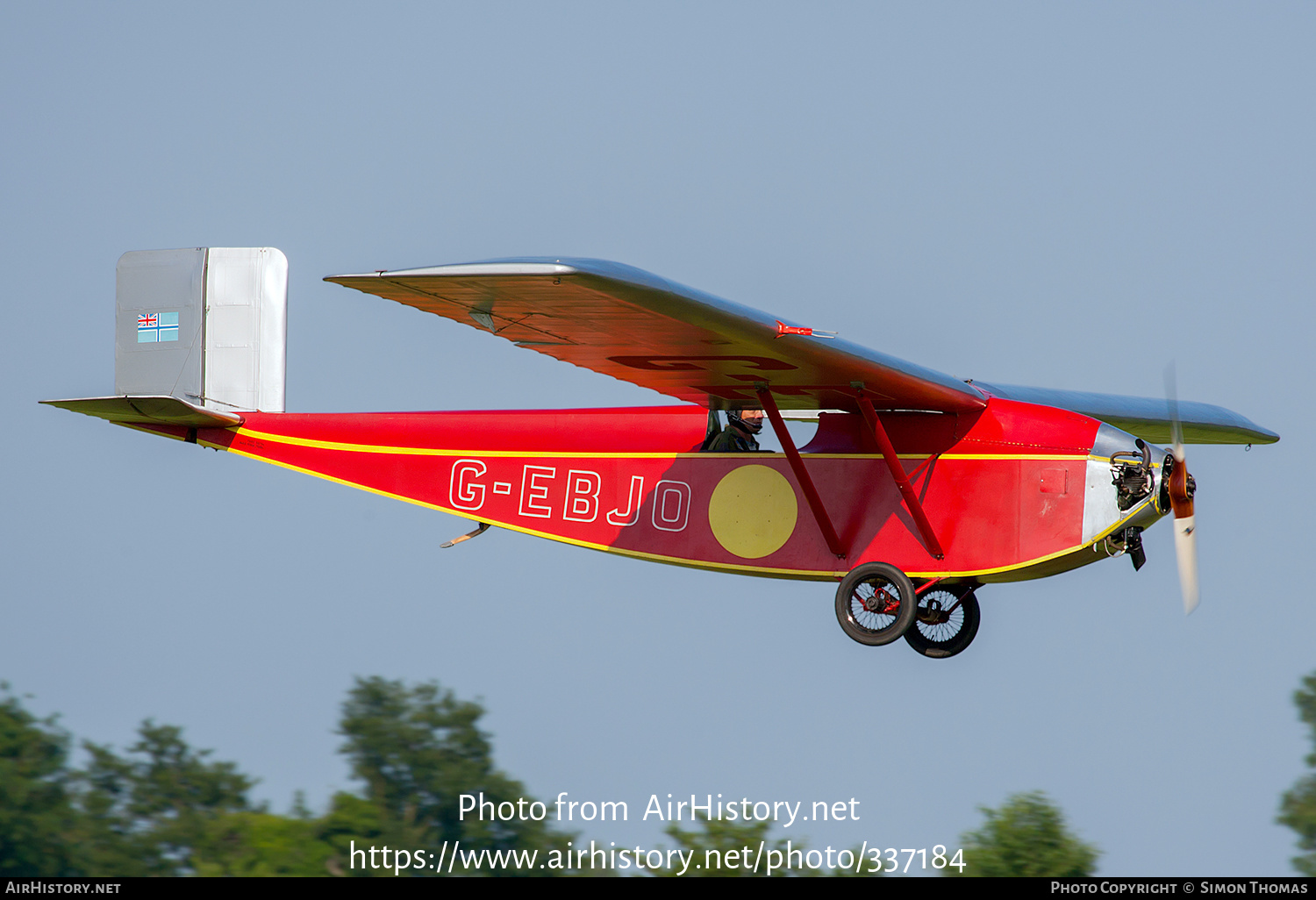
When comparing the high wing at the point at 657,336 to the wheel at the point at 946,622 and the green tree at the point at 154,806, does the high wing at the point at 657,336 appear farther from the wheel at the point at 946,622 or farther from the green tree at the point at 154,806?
the green tree at the point at 154,806

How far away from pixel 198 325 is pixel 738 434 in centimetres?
589

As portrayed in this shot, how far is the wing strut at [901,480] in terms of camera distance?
12773mm

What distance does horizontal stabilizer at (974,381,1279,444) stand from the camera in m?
16.0

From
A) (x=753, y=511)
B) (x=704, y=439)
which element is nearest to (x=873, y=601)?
(x=753, y=511)

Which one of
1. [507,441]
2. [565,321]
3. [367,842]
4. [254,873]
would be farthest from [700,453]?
[367,842]

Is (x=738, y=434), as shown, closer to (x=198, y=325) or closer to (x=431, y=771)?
(x=198, y=325)

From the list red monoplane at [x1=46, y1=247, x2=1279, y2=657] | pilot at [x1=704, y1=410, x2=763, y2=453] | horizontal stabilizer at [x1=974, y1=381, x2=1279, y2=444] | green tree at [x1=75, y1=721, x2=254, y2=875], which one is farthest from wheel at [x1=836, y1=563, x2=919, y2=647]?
green tree at [x1=75, y1=721, x2=254, y2=875]

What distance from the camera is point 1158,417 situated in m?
16.2

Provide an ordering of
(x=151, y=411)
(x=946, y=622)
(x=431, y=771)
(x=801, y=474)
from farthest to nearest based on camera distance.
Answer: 1. (x=431, y=771)
2. (x=151, y=411)
3. (x=946, y=622)
4. (x=801, y=474)

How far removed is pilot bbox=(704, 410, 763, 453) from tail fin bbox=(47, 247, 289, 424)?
5.11 meters

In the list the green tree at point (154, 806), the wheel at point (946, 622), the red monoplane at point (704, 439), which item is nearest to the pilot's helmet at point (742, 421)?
the red monoplane at point (704, 439)

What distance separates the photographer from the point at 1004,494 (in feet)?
41.8

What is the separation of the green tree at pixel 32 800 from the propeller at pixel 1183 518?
17.5 meters

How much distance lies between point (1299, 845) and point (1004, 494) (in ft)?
42.5
